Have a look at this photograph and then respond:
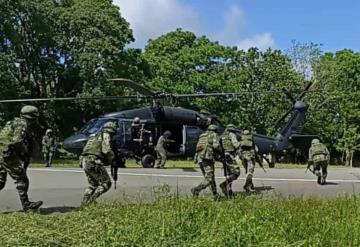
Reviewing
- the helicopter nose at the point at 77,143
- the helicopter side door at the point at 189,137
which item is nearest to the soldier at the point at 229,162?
the helicopter nose at the point at 77,143

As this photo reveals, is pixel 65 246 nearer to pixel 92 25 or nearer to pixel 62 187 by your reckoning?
pixel 62 187

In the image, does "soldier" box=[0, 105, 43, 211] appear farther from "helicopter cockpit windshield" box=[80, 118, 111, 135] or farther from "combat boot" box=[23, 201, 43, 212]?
"helicopter cockpit windshield" box=[80, 118, 111, 135]

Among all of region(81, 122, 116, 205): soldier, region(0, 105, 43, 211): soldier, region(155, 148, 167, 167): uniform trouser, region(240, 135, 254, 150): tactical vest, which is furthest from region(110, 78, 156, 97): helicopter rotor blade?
region(0, 105, 43, 211): soldier

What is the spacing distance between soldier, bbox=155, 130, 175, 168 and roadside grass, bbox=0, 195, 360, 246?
15500 millimetres

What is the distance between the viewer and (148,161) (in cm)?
2541


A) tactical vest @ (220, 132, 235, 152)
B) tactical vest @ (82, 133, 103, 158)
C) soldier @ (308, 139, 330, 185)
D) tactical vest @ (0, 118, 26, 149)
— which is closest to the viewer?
tactical vest @ (0, 118, 26, 149)

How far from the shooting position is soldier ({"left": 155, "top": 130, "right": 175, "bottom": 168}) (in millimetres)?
25109

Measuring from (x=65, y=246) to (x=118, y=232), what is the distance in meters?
0.65

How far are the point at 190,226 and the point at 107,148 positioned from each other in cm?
406

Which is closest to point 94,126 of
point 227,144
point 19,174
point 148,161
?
point 148,161

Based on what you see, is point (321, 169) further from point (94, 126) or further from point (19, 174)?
point (19, 174)

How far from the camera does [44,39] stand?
40156 mm

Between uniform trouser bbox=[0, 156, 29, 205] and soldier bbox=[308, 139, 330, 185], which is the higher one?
soldier bbox=[308, 139, 330, 185]

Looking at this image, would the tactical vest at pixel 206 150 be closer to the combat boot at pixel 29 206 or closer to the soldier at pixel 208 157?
the soldier at pixel 208 157
